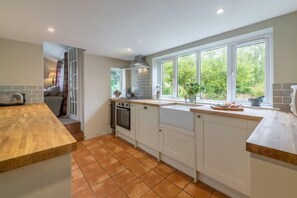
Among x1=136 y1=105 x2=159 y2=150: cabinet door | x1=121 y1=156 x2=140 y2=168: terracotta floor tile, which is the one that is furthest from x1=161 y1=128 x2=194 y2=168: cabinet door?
x1=121 y1=156 x2=140 y2=168: terracotta floor tile

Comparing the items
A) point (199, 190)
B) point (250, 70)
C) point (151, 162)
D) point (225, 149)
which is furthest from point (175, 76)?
point (199, 190)

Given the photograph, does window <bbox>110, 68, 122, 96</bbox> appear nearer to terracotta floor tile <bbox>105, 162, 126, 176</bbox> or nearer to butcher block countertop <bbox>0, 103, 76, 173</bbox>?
terracotta floor tile <bbox>105, 162, 126, 176</bbox>

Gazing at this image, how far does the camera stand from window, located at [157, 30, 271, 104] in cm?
191

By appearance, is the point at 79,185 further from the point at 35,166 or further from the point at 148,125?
the point at 35,166

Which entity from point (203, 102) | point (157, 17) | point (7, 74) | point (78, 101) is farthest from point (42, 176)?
point (78, 101)

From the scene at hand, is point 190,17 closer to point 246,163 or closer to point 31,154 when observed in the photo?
point 246,163

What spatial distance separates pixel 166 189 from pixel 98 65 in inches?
114

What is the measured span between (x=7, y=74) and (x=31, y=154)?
106 inches

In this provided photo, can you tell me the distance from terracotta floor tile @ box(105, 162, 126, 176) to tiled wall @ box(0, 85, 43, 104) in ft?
6.09

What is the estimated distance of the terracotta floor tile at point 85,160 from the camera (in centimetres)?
217

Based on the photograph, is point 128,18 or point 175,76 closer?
point 128,18

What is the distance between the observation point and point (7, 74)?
2359mm

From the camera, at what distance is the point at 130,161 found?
226cm

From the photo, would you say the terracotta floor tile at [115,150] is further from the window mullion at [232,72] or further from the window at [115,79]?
the window mullion at [232,72]
